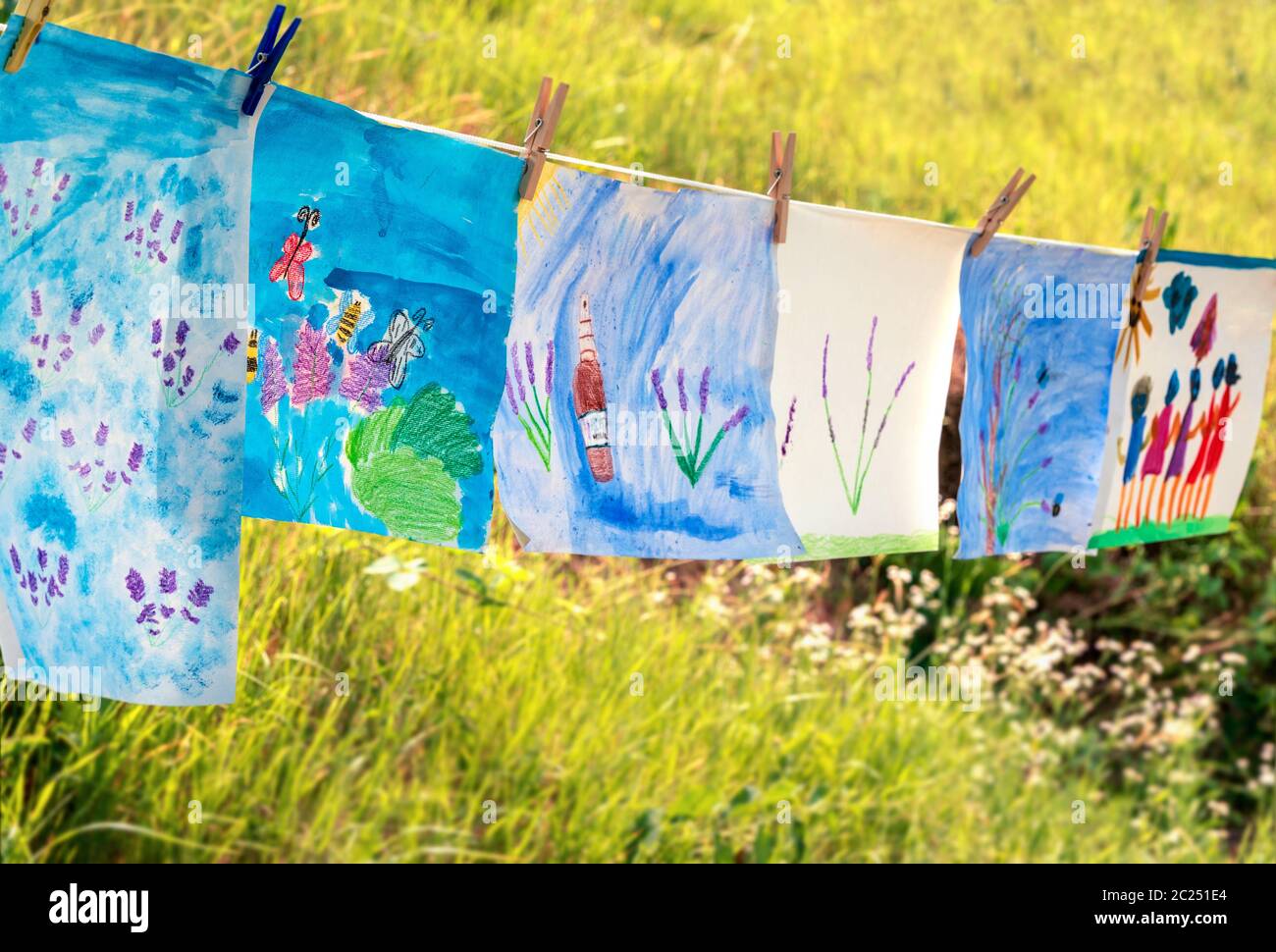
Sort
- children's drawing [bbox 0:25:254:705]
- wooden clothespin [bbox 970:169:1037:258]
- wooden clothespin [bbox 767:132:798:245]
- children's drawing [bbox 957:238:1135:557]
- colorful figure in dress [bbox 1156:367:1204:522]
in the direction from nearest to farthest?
children's drawing [bbox 0:25:254:705] < wooden clothespin [bbox 767:132:798:245] < wooden clothespin [bbox 970:169:1037:258] < children's drawing [bbox 957:238:1135:557] < colorful figure in dress [bbox 1156:367:1204:522]

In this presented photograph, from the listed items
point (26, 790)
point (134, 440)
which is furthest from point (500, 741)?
point (134, 440)

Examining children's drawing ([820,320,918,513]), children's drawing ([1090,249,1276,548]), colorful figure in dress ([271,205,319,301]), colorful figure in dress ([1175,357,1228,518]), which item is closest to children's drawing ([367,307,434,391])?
colorful figure in dress ([271,205,319,301])

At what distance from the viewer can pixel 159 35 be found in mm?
3916

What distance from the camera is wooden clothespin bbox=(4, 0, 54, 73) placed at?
1549 mm

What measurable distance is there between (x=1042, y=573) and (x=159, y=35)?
354cm

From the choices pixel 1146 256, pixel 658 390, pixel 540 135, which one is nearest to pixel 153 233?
pixel 540 135

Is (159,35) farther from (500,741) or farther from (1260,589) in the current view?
(1260,589)

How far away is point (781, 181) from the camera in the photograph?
6.70 feet

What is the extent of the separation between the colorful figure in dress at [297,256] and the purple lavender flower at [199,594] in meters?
0.40

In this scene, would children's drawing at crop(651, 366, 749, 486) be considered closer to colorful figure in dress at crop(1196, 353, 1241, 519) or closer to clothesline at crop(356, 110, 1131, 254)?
clothesline at crop(356, 110, 1131, 254)

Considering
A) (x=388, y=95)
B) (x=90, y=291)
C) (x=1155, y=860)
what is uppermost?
(x=388, y=95)

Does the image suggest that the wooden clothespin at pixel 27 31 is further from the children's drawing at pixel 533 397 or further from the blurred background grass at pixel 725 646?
the blurred background grass at pixel 725 646

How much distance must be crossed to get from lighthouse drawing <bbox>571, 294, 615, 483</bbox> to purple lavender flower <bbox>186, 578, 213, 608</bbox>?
59cm

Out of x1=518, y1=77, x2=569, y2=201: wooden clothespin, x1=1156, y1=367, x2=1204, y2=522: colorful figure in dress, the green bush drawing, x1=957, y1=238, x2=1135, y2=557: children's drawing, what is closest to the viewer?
x1=518, y1=77, x2=569, y2=201: wooden clothespin
